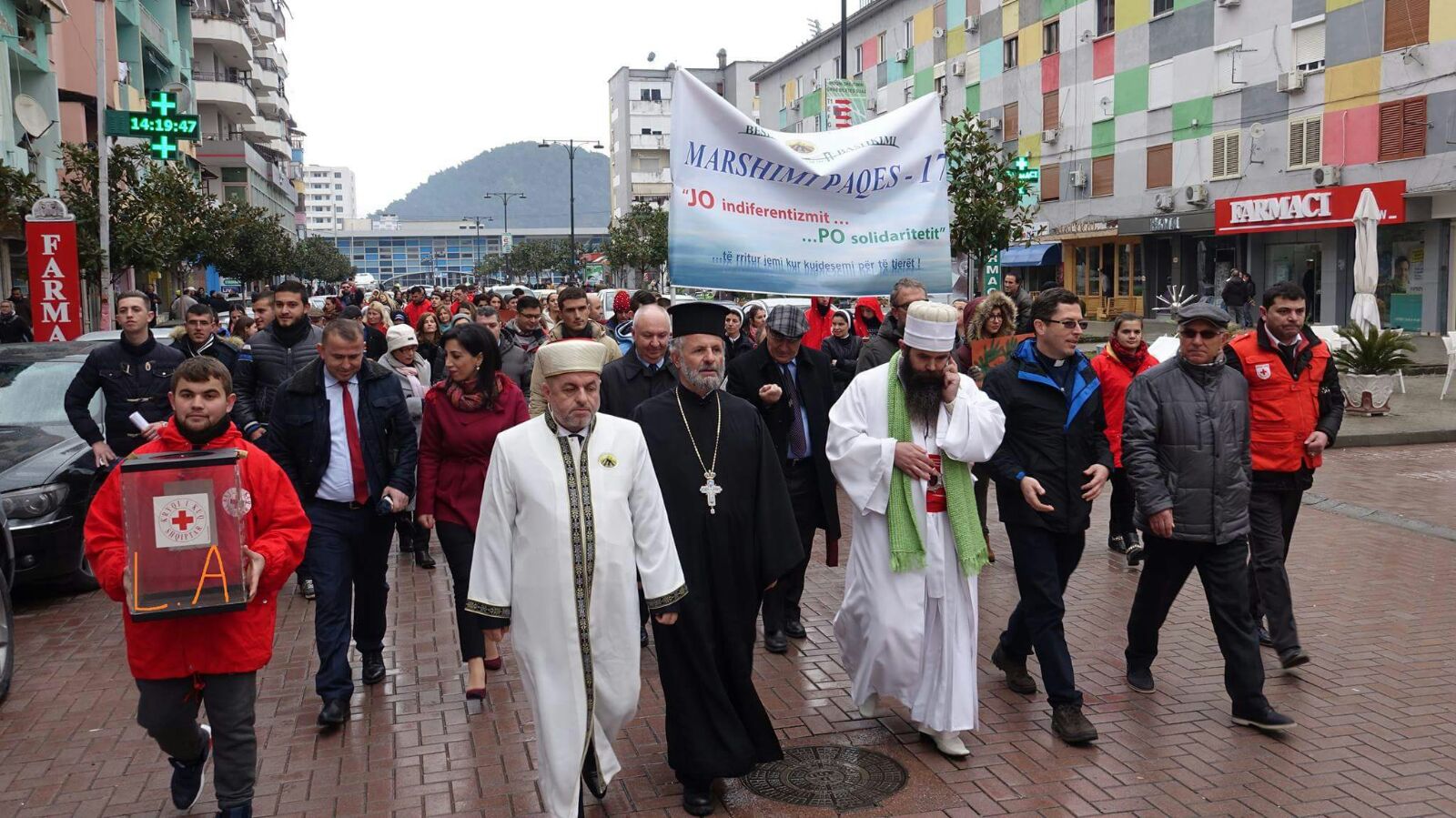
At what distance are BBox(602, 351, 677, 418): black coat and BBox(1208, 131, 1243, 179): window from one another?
3064cm

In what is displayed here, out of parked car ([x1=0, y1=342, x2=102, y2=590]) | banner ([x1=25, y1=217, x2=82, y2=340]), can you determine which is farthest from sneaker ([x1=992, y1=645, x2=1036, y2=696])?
banner ([x1=25, y1=217, x2=82, y2=340])

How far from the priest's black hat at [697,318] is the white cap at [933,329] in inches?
33.5

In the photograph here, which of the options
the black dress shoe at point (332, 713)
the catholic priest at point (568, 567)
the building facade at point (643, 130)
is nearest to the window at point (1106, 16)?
the black dress shoe at point (332, 713)

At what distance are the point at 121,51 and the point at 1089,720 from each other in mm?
39780

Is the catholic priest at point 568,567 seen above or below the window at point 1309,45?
below

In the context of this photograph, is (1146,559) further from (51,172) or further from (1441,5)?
(51,172)

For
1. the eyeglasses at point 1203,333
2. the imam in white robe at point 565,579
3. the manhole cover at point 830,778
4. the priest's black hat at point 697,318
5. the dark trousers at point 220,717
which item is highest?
the priest's black hat at point 697,318

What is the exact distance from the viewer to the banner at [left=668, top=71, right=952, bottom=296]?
22.0ft

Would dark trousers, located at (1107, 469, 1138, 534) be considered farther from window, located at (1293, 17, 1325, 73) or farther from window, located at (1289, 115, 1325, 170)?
window, located at (1293, 17, 1325, 73)

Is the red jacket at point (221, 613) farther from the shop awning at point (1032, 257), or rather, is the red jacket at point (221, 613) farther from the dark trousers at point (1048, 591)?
the shop awning at point (1032, 257)

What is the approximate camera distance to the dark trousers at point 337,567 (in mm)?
5891

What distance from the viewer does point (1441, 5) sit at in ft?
88.0

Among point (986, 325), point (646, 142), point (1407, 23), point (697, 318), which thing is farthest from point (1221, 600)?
point (646, 142)

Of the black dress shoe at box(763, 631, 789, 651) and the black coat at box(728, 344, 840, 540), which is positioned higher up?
the black coat at box(728, 344, 840, 540)
